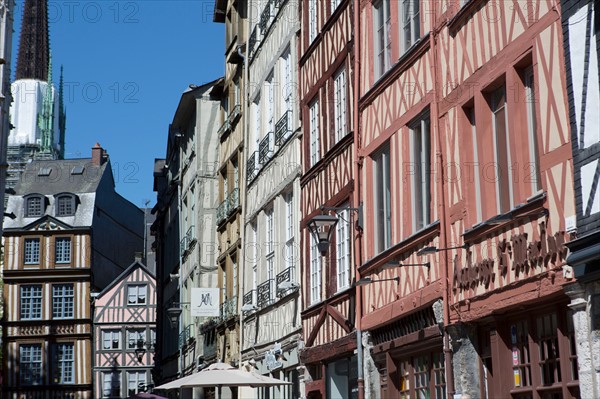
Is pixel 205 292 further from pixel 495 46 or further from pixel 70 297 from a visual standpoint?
pixel 70 297

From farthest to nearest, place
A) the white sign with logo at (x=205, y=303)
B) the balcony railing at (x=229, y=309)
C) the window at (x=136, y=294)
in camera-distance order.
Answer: the window at (x=136, y=294) → the white sign with logo at (x=205, y=303) → the balcony railing at (x=229, y=309)

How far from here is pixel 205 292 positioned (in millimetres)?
22531

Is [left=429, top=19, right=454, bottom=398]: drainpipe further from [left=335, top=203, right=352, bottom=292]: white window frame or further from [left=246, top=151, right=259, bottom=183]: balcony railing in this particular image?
[left=246, top=151, right=259, bottom=183]: balcony railing

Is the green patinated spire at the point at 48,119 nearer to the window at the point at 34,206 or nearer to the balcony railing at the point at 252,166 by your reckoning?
the window at the point at 34,206

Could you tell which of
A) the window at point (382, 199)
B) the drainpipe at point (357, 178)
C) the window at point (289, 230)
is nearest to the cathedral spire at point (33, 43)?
the window at point (289, 230)

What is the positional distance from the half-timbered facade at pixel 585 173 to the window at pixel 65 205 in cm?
4415

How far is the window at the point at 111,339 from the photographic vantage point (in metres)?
48.2

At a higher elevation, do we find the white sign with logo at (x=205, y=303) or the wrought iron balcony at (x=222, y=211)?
the wrought iron balcony at (x=222, y=211)

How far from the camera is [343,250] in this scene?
47.9 ft

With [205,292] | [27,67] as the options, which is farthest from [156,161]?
[27,67]

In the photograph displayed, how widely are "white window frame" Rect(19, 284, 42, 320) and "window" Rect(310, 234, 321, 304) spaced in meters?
33.6

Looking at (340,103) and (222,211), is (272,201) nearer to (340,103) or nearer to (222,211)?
(340,103)

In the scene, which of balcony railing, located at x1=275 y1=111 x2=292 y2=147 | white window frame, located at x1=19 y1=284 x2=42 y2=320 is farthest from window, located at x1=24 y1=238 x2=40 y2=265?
balcony railing, located at x1=275 y1=111 x2=292 y2=147

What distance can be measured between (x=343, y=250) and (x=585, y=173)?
6.89m
